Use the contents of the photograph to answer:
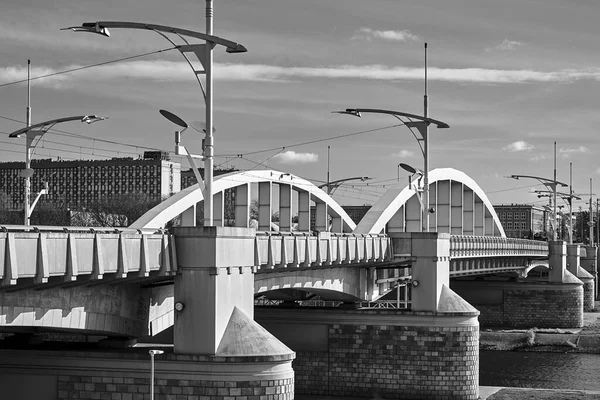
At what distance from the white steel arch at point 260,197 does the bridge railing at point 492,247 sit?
9.87 metres

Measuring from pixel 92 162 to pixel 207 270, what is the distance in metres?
161

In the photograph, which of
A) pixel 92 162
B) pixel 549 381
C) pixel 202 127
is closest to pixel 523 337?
pixel 549 381

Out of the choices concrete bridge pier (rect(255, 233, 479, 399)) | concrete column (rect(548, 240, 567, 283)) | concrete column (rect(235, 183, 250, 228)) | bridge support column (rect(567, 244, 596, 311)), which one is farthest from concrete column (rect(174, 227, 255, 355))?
bridge support column (rect(567, 244, 596, 311))

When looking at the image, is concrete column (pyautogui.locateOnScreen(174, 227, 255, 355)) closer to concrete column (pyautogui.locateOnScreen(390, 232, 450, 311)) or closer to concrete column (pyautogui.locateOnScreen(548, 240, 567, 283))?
concrete column (pyautogui.locateOnScreen(390, 232, 450, 311))

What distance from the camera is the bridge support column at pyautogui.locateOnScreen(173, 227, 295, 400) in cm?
3033

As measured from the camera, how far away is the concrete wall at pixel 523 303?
3917 inches

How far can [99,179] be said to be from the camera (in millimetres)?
A: 195500

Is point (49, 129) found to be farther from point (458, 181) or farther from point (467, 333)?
point (458, 181)

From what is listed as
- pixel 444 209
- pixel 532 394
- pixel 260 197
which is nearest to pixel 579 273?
pixel 444 209

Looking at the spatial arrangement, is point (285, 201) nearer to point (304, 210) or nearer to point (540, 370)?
point (304, 210)

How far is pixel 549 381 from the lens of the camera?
65375 mm

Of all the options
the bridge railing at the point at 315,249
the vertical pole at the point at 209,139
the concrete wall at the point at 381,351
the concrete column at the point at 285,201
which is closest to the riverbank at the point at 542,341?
the concrete column at the point at 285,201

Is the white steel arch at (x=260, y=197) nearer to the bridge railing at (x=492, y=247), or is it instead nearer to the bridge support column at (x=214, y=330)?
the bridge railing at (x=492, y=247)

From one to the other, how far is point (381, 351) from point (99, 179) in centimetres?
15106
